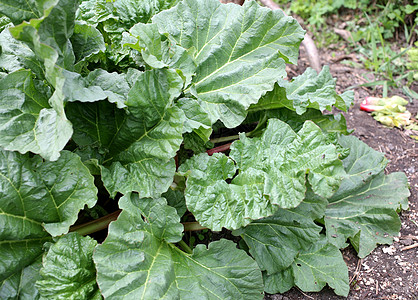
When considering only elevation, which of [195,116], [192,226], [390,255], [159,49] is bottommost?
[390,255]

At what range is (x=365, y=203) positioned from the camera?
2463 millimetres

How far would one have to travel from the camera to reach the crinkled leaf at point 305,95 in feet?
7.20

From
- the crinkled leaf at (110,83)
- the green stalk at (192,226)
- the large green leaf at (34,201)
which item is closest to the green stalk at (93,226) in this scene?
the large green leaf at (34,201)

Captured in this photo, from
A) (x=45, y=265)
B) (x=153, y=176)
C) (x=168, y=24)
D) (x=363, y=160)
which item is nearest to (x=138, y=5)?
(x=168, y=24)

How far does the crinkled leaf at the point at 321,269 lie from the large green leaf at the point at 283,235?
3.5 inches

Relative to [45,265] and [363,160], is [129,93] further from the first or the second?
[363,160]

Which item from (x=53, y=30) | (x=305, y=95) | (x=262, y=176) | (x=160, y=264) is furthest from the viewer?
(x=305, y=95)

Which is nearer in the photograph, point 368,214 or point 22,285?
point 22,285

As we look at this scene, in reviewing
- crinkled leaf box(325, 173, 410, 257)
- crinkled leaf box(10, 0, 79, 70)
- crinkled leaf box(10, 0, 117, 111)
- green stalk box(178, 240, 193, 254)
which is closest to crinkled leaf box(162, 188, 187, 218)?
green stalk box(178, 240, 193, 254)

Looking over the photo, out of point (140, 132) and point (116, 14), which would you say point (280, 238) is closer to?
point (140, 132)

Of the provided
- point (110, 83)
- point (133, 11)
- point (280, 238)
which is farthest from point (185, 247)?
point (133, 11)

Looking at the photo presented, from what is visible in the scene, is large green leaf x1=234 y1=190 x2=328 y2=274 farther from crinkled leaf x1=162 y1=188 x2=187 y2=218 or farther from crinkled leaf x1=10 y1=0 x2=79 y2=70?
crinkled leaf x1=10 y1=0 x2=79 y2=70

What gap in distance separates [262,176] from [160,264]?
61cm

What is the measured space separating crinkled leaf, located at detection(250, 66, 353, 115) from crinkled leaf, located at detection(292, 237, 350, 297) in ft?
2.54
